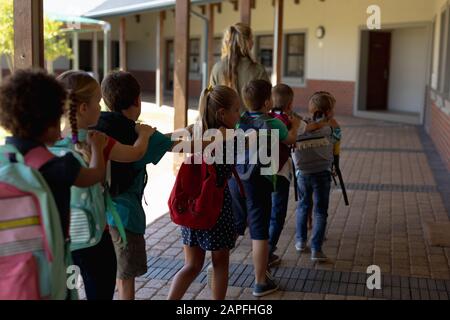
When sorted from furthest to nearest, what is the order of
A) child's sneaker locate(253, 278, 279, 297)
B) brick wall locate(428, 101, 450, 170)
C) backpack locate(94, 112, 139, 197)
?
brick wall locate(428, 101, 450, 170) < child's sneaker locate(253, 278, 279, 297) < backpack locate(94, 112, 139, 197)

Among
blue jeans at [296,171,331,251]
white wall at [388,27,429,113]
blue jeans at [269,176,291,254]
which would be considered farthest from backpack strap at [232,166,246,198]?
white wall at [388,27,429,113]

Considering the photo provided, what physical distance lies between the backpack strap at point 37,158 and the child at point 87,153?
0.40 m

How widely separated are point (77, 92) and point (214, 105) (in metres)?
0.79

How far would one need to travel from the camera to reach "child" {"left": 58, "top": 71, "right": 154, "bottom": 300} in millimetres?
2389

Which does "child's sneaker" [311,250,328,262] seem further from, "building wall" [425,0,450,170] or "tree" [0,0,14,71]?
"tree" [0,0,14,71]

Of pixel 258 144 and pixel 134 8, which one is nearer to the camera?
pixel 258 144

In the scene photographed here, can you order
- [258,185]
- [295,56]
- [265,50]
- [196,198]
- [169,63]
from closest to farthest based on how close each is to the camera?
[196,198] → [258,185] → [295,56] → [265,50] → [169,63]

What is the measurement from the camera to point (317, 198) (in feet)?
13.9

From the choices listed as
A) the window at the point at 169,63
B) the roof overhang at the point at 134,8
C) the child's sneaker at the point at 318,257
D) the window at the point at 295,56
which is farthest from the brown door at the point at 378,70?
the child's sneaker at the point at 318,257

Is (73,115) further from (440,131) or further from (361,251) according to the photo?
(440,131)

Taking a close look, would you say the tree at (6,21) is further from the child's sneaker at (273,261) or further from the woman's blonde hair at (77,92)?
the woman's blonde hair at (77,92)

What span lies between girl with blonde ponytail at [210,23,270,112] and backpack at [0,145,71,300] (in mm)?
2730

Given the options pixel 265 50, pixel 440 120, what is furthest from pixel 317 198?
pixel 265 50
